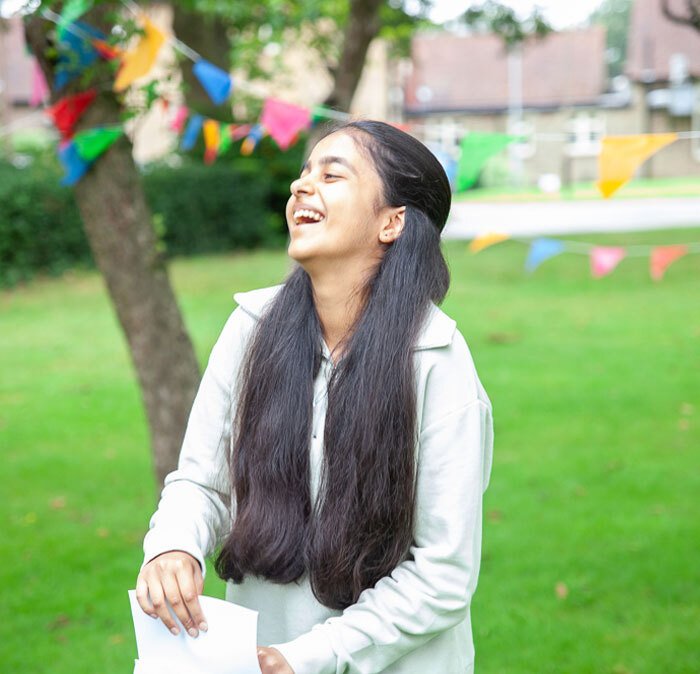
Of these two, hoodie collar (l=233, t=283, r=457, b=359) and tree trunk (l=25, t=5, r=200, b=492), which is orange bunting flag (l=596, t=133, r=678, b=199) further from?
hoodie collar (l=233, t=283, r=457, b=359)

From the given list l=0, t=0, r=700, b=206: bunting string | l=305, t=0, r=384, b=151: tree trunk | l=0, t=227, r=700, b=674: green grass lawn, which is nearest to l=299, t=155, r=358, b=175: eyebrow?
l=0, t=0, r=700, b=206: bunting string

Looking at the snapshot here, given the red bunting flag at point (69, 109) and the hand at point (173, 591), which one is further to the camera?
the red bunting flag at point (69, 109)

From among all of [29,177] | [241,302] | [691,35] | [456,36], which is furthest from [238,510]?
[456,36]

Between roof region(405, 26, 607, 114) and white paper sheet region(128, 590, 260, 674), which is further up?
roof region(405, 26, 607, 114)

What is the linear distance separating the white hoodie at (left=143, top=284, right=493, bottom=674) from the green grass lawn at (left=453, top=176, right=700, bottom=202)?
81.0 feet

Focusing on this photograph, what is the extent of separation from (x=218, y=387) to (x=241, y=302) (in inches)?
6.6

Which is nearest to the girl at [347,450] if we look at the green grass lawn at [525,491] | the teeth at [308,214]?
the teeth at [308,214]

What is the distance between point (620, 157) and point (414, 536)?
119 inches

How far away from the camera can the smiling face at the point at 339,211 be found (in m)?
1.73

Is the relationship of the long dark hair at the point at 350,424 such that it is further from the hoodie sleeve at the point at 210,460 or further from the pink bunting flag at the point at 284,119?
the pink bunting flag at the point at 284,119

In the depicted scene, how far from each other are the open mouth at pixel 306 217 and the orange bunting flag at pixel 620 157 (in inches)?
109

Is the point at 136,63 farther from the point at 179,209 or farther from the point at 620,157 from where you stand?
the point at 179,209

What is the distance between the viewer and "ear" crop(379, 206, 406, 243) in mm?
1771

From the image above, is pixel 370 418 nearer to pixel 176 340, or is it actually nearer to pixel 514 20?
pixel 176 340
